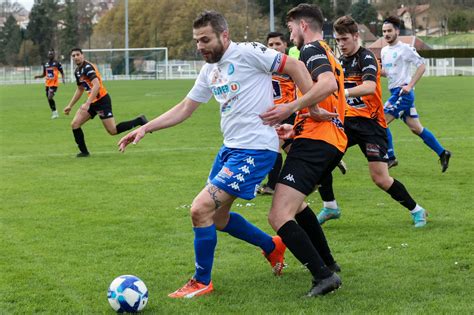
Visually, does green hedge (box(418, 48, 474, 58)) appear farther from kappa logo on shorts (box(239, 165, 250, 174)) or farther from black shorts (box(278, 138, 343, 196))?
kappa logo on shorts (box(239, 165, 250, 174))

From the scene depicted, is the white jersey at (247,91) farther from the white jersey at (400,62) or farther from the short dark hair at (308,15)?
the white jersey at (400,62)

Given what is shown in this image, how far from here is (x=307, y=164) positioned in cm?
559

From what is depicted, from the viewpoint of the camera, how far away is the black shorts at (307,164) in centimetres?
553

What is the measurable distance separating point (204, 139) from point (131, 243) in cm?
981

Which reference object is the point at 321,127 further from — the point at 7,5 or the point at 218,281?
the point at 7,5

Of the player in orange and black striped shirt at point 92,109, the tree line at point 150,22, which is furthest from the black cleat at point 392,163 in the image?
the tree line at point 150,22

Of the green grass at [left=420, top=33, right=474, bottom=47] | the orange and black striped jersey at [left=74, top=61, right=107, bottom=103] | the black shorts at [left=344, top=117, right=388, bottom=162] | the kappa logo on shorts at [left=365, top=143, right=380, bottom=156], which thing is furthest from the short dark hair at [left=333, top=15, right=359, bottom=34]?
the green grass at [left=420, top=33, right=474, bottom=47]

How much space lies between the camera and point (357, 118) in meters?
7.93

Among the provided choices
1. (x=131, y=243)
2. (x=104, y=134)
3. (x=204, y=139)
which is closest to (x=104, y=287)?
(x=131, y=243)

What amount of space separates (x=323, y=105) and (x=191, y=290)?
66.1 inches

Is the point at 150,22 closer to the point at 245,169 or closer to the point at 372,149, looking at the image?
the point at 372,149

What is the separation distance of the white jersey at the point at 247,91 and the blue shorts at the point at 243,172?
0.05 meters

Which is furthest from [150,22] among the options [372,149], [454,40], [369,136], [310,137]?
[310,137]

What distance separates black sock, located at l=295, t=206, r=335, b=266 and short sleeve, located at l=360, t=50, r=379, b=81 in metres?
2.02
